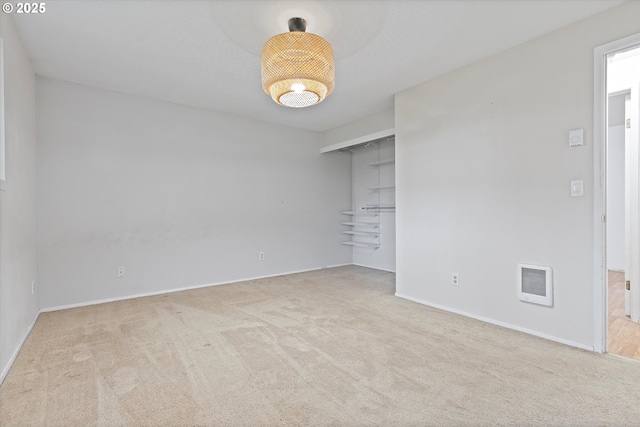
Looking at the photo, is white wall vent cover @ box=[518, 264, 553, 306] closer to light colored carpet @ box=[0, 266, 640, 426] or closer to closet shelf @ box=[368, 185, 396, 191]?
light colored carpet @ box=[0, 266, 640, 426]

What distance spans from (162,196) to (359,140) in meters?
2.94

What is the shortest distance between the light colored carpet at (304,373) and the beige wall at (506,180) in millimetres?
355

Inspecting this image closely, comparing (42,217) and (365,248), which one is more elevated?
(42,217)

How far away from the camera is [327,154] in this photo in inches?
220

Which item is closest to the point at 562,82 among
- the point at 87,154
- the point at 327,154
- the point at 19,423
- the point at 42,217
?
the point at 327,154

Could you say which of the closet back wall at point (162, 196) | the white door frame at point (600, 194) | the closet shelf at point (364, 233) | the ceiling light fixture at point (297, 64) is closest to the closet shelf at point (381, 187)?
the closet shelf at point (364, 233)

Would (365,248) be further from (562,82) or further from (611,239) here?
(611,239)

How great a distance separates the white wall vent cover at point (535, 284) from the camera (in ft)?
8.00

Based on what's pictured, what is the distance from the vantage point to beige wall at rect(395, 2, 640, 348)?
228 cm

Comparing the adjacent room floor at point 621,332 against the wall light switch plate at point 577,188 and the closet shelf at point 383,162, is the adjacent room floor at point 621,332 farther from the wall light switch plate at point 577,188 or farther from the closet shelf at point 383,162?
the closet shelf at point 383,162

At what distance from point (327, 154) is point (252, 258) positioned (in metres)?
2.33

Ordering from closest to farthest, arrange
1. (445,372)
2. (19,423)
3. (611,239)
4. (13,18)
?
(19,423) → (445,372) → (13,18) → (611,239)

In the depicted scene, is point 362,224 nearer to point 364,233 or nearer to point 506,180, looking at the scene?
point 364,233

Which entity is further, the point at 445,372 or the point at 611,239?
the point at 611,239
